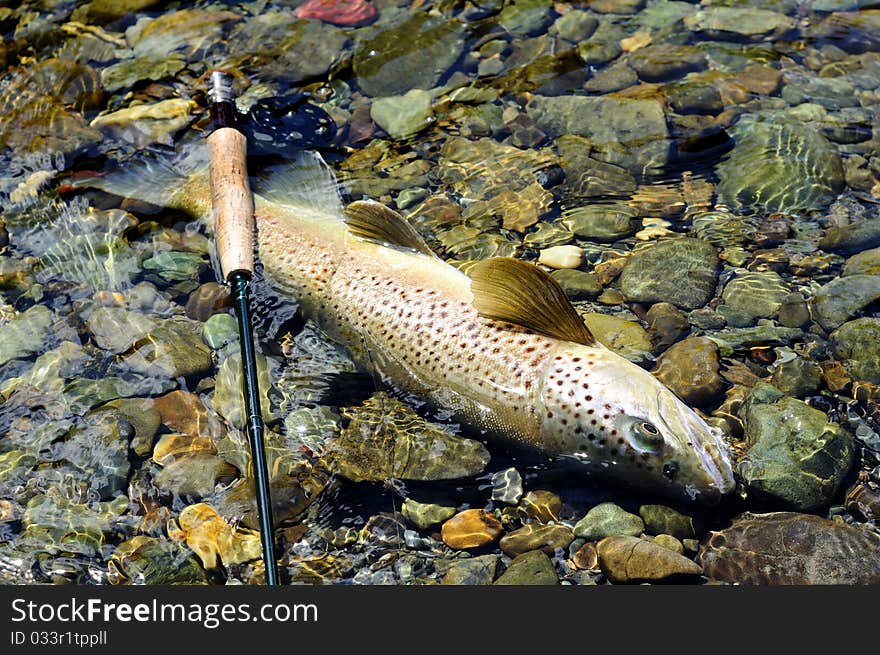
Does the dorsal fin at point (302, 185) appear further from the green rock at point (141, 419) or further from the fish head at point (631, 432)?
the fish head at point (631, 432)

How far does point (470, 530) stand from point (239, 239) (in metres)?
2.39

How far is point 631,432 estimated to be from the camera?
4.19m

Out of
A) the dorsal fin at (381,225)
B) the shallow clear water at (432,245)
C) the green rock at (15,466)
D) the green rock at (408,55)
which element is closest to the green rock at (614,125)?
the shallow clear water at (432,245)

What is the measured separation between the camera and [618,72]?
7402 mm

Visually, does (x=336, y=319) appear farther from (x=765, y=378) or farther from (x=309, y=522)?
(x=765, y=378)

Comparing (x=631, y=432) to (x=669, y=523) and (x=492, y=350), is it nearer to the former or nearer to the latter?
(x=669, y=523)

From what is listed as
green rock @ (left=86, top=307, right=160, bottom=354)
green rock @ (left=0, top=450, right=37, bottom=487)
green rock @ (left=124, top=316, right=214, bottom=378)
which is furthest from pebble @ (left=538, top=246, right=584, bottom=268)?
green rock @ (left=0, top=450, right=37, bottom=487)

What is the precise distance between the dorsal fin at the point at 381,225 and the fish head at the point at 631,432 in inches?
57.9

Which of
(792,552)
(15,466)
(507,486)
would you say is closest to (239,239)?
(15,466)

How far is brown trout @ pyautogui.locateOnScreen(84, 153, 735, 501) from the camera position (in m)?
4.23

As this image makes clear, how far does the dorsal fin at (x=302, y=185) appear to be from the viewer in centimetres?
605

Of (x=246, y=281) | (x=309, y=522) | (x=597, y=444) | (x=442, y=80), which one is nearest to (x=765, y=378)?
(x=597, y=444)

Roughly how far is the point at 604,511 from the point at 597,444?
1.32 feet

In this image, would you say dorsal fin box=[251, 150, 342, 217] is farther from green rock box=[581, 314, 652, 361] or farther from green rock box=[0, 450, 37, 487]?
green rock box=[0, 450, 37, 487]
